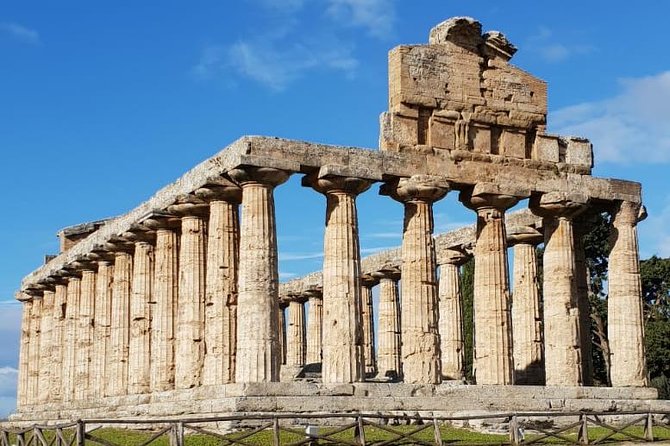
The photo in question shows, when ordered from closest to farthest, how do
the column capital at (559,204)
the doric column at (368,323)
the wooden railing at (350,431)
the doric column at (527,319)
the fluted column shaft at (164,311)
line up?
1. the wooden railing at (350,431)
2. the column capital at (559,204)
3. the fluted column shaft at (164,311)
4. the doric column at (527,319)
5. the doric column at (368,323)

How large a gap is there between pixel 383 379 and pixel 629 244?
10775mm

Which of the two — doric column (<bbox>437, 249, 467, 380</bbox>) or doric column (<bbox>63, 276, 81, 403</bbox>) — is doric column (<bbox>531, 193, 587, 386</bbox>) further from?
doric column (<bbox>63, 276, 81, 403</bbox>)

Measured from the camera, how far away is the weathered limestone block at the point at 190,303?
38.3m

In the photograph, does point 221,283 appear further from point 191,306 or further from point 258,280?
point 191,306

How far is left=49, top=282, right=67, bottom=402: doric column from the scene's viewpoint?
54.0 meters

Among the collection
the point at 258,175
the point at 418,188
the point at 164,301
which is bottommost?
the point at 164,301

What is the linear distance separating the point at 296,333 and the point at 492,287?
947 inches

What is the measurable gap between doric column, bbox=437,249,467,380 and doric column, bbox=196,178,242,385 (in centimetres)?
1046

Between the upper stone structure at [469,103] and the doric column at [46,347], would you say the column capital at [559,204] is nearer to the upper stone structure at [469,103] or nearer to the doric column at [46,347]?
the upper stone structure at [469,103]

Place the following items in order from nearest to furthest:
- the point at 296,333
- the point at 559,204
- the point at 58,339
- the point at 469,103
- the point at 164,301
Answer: the point at 469,103 < the point at 559,204 < the point at 164,301 < the point at 58,339 < the point at 296,333

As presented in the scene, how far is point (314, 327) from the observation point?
57.4 m

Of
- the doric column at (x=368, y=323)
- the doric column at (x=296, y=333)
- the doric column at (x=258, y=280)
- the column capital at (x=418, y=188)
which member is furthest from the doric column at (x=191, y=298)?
the doric column at (x=296, y=333)

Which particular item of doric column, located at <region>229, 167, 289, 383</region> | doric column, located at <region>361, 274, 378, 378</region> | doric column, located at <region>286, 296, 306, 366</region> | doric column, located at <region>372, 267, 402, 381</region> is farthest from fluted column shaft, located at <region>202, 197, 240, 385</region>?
doric column, located at <region>286, 296, 306, 366</region>

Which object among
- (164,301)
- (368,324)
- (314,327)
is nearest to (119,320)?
(164,301)
